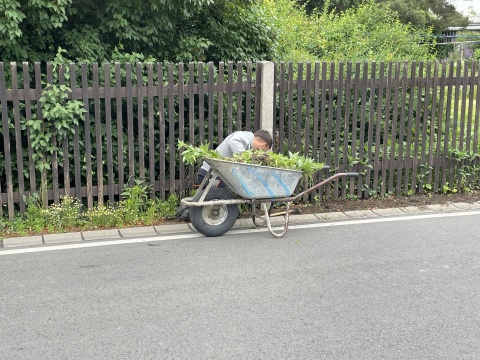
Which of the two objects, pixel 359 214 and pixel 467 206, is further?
pixel 467 206

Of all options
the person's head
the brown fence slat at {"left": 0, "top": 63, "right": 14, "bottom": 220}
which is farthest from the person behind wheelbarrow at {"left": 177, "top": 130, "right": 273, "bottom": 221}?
the brown fence slat at {"left": 0, "top": 63, "right": 14, "bottom": 220}

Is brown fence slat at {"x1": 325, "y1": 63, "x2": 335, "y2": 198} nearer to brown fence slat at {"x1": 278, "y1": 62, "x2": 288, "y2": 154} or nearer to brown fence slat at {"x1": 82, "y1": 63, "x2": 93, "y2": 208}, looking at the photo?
brown fence slat at {"x1": 278, "y1": 62, "x2": 288, "y2": 154}

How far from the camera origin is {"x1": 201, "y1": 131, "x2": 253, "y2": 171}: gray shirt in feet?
22.7

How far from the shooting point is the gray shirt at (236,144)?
6910 mm

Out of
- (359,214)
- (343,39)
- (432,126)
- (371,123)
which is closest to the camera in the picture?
(359,214)

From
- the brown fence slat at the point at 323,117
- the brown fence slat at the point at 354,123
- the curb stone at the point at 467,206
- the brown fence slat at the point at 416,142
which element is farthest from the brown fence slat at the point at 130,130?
the curb stone at the point at 467,206

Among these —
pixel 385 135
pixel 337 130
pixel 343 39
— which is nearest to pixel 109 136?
pixel 337 130

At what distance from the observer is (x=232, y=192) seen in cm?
687

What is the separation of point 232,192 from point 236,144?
56cm

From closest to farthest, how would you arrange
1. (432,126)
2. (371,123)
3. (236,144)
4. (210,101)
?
1. (236,144)
2. (210,101)
3. (371,123)
4. (432,126)

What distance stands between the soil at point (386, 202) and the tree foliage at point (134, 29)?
2.58 metres

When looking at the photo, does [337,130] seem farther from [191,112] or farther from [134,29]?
[134,29]

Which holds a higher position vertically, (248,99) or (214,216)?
(248,99)

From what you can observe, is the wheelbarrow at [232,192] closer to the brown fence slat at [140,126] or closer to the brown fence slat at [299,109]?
the brown fence slat at [140,126]
